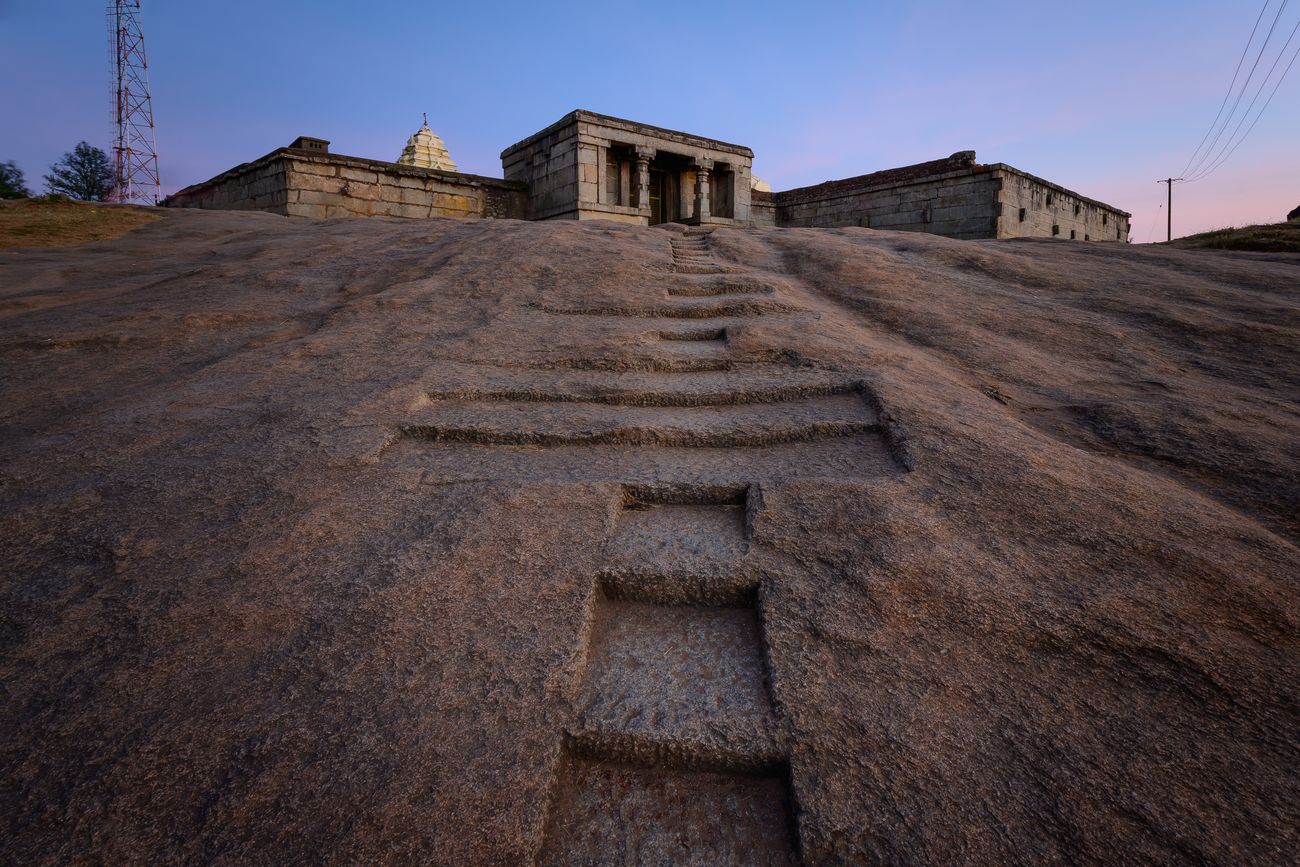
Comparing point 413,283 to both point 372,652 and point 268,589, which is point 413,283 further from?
point 372,652

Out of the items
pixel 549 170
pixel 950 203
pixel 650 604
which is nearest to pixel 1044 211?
pixel 950 203

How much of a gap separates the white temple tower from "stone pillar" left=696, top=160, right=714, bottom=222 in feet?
47.3

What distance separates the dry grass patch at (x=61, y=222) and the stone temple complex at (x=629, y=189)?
3950mm

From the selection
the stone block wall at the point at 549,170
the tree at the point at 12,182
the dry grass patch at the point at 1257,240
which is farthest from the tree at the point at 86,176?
the dry grass patch at the point at 1257,240

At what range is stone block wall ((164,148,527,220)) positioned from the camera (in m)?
13.0

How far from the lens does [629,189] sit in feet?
58.3

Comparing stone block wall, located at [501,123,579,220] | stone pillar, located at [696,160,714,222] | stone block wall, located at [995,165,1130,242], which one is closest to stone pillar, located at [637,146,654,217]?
stone block wall, located at [501,123,579,220]

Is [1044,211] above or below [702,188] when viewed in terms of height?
below

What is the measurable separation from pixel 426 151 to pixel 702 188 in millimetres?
15754

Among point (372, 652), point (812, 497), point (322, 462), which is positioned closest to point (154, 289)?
point (322, 462)

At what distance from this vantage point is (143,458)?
2.50 metres

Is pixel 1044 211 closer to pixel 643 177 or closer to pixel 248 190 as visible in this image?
pixel 643 177

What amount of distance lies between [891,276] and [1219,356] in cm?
240

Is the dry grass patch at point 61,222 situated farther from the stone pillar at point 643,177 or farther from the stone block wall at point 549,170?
the stone pillar at point 643,177
